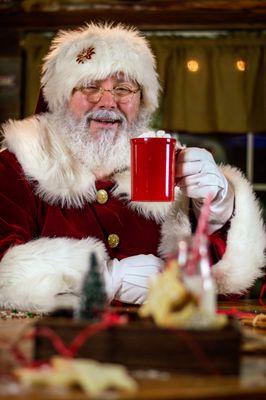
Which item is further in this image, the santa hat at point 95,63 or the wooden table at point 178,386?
the santa hat at point 95,63

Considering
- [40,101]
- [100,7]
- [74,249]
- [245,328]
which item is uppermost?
[100,7]

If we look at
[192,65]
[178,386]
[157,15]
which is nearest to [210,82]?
[192,65]

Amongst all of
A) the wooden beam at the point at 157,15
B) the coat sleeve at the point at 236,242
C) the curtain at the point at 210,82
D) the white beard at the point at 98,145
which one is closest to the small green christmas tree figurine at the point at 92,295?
the coat sleeve at the point at 236,242

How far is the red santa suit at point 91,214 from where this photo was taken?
79.7 inches

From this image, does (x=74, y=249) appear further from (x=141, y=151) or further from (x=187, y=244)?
(x=187, y=244)

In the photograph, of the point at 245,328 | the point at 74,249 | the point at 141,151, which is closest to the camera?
the point at 245,328

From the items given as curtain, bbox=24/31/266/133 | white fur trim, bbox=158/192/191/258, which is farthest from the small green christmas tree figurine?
curtain, bbox=24/31/266/133

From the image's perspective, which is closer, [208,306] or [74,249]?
[208,306]

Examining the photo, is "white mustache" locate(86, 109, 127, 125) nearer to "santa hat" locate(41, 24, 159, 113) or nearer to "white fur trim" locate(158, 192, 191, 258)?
"santa hat" locate(41, 24, 159, 113)

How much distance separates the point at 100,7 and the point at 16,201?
1.83 metres

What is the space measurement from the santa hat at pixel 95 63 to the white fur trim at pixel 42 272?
63 cm

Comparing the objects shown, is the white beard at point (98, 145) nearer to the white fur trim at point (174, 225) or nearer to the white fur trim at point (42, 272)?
the white fur trim at point (174, 225)

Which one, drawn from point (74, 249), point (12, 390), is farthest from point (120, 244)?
point (12, 390)

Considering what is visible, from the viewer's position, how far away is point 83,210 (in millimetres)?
2156
